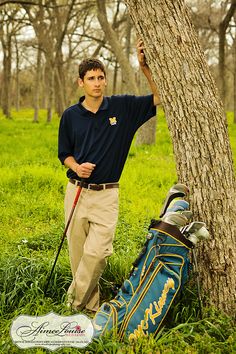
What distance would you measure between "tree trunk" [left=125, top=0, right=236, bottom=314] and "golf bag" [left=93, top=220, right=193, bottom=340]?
380 mm

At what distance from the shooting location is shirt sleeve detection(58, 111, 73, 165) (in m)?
3.79

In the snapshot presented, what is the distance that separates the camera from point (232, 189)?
11.3 feet

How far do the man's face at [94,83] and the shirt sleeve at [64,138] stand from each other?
27cm

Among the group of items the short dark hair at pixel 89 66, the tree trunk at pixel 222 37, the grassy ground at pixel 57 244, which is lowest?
the grassy ground at pixel 57 244

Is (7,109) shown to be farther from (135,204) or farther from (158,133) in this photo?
(135,204)

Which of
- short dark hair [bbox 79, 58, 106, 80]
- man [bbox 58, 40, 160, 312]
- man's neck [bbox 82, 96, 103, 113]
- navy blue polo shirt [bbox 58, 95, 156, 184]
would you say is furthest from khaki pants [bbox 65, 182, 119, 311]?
short dark hair [bbox 79, 58, 106, 80]

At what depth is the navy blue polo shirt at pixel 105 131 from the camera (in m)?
3.68

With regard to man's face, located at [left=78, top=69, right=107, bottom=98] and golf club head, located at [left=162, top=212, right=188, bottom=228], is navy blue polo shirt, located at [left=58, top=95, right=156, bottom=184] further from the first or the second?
golf club head, located at [left=162, top=212, right=188, bottom=228]

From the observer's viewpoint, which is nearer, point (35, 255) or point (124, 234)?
point (35, 255)

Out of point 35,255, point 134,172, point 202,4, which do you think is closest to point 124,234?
point 35,255

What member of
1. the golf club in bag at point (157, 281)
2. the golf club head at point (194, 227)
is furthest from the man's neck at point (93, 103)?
the golf club head at point (194, 227)

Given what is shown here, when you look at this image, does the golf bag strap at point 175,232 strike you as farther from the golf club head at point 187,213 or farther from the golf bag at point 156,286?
the golf club head at point 187,213

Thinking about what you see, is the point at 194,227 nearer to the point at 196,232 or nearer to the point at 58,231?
the point at 196,232

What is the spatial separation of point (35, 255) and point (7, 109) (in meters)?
21.7
